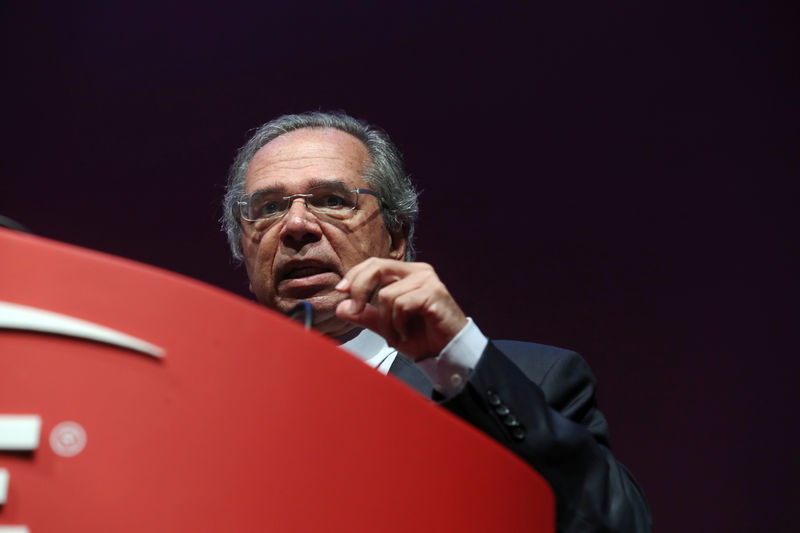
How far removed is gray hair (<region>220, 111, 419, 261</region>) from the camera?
6.15 ft

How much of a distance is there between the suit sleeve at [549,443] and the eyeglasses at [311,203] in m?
0.79

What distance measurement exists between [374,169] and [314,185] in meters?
0.19

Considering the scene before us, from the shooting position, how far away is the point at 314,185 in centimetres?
174

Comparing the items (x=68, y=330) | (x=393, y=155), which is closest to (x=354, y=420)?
(x=68, y=330)

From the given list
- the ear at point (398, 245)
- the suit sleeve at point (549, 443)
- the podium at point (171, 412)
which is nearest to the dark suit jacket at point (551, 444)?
the suit sleeve at point (549, 443)

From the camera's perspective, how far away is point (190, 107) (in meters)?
2.61

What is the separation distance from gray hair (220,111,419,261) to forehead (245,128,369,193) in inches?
1.2

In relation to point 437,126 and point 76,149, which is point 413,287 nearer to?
point 437,126

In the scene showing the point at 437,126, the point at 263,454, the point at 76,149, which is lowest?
the point at 263,454

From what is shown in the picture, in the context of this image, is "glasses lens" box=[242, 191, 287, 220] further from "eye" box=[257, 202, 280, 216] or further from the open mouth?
the open mouth

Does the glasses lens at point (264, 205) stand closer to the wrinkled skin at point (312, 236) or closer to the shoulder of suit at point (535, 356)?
the wrinkled skin at point (312, 236)

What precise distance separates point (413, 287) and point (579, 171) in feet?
4.99

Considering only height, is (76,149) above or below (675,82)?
above

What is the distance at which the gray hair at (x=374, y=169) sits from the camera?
1873mm
